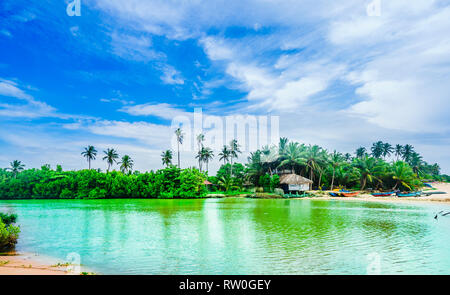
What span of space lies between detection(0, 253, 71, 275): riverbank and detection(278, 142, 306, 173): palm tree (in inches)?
1575

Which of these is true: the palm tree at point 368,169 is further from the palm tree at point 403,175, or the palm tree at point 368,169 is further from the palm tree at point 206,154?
A: the palm tree at point 206,154

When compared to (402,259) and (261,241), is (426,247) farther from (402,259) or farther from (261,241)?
(261,241)

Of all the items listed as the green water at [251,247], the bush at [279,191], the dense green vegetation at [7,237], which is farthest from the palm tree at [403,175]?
the dense green vegetation at [7,237]

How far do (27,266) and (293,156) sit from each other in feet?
139

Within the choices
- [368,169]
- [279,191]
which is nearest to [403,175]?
[368,169]

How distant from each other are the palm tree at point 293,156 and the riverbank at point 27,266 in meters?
40.0

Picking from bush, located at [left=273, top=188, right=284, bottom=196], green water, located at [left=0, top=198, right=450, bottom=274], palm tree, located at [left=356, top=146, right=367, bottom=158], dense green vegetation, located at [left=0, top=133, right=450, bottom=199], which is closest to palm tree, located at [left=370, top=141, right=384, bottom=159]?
palm tree, located at [left=356, top=146, right=367, bottom=158]

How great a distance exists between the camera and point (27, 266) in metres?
6.93

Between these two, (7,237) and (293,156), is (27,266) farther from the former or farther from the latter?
(293,156)

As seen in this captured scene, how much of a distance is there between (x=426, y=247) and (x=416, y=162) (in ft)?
229

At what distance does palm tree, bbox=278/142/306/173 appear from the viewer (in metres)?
45.1

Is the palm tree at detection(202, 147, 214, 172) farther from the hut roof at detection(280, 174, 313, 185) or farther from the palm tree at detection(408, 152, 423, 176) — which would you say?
the palm tree at detection(408, 152, 423, 176)

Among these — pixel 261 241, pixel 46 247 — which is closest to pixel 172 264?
pixel 261 241

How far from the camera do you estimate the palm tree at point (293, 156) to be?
45062 millimetres
